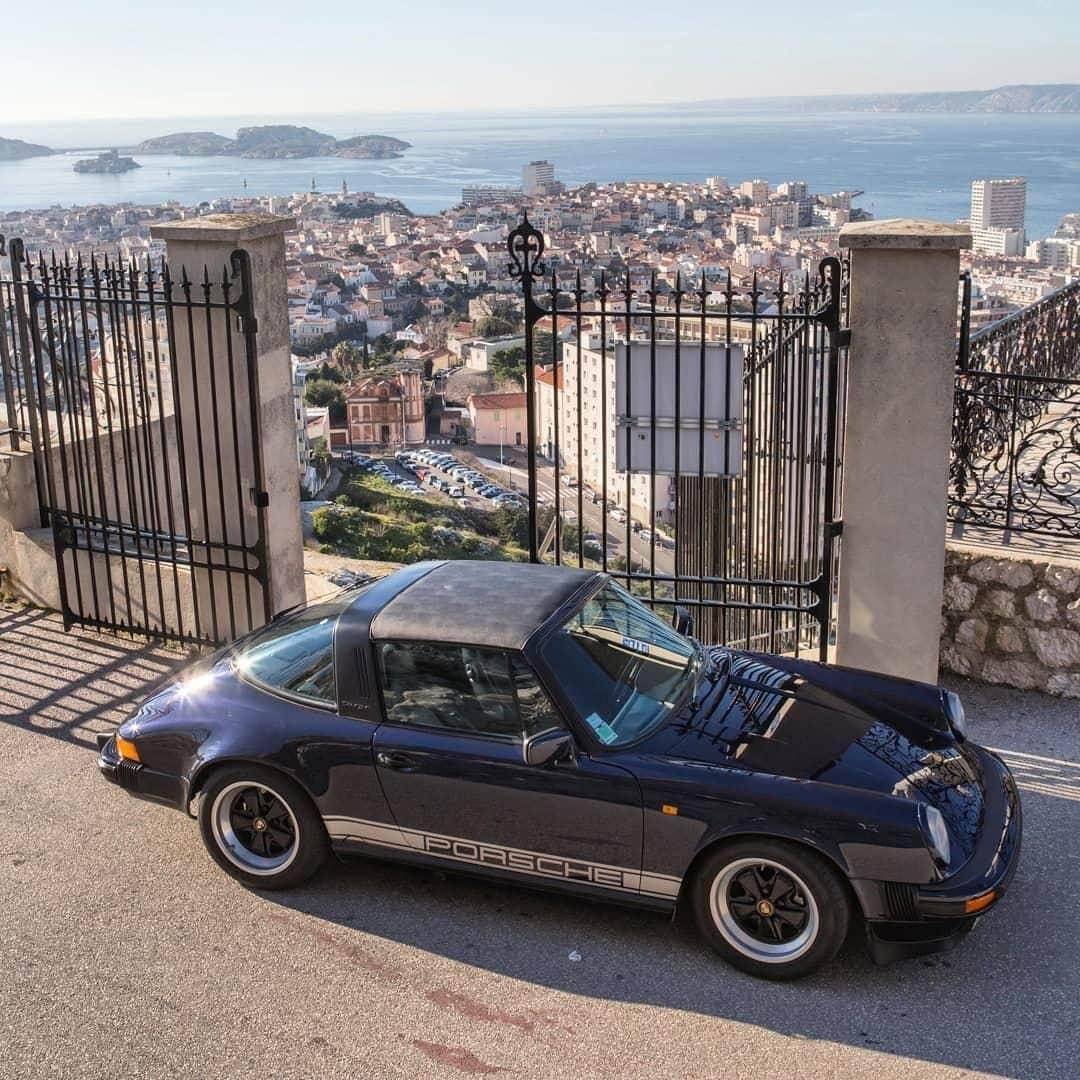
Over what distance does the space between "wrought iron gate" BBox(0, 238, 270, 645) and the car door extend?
9.09ft

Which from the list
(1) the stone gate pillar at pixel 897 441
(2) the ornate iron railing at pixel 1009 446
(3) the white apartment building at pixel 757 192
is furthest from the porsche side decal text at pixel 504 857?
(3) the white apartment building at pixel 757 192

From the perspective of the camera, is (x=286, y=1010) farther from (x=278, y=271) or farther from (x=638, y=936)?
(x=278, y=271)

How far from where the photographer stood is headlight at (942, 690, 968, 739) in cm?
504

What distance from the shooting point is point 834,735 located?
15.4 ft

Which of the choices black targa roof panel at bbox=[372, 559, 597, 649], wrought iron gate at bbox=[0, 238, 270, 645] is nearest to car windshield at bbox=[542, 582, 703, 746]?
black targa roof panel at bbox=[372, 559, 597, 649]

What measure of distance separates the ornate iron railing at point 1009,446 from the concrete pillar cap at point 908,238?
3.41 ft

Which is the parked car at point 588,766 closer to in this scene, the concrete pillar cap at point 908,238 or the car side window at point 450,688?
the car side window at point 450,688

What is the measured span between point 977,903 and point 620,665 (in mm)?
1550

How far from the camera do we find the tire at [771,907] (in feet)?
13.8

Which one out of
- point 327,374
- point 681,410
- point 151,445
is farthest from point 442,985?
point 327,374

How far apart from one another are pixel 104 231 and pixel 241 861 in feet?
293

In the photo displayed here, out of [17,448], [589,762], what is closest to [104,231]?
[17,448]

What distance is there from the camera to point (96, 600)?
8.21 meters

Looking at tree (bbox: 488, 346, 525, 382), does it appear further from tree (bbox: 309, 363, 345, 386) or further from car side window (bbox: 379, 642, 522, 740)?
car side window (bbox: 379, 642, 522, 740)
